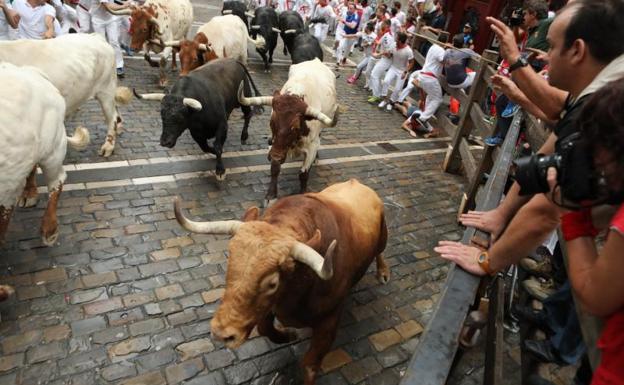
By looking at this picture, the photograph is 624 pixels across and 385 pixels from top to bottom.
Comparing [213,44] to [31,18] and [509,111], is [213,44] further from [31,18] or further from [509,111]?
[509,111]

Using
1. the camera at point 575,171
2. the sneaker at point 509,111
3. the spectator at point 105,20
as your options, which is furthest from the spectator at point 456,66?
the camera at point 575,171

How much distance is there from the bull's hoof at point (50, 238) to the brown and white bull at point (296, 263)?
2.80 metres

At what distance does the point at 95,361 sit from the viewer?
367 centimetres

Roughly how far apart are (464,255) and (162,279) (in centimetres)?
355

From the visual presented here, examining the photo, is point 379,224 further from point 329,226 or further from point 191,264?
point 191,264

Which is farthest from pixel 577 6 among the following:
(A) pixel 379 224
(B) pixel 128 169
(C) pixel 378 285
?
(B) pixel 128 169

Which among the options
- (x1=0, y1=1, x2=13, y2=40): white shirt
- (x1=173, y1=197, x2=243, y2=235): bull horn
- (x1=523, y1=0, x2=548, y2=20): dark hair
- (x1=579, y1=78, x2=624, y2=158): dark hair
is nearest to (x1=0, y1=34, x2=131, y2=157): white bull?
(x1=0, y1=1, x2=13, y2=40): white shirt

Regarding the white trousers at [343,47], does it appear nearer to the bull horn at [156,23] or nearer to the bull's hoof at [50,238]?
the bull horn at [156,23]

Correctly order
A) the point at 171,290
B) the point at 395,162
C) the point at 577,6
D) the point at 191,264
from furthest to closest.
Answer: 1. the point at 395,162
2. the point at 191,264
3. the point at 171,290
4. the point at 577,6

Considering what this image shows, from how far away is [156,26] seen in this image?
403 inches

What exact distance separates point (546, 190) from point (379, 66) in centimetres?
1167

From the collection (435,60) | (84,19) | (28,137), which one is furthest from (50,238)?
(435,60)

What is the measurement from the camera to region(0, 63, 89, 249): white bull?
3.87m

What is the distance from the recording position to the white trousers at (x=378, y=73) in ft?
42.2
